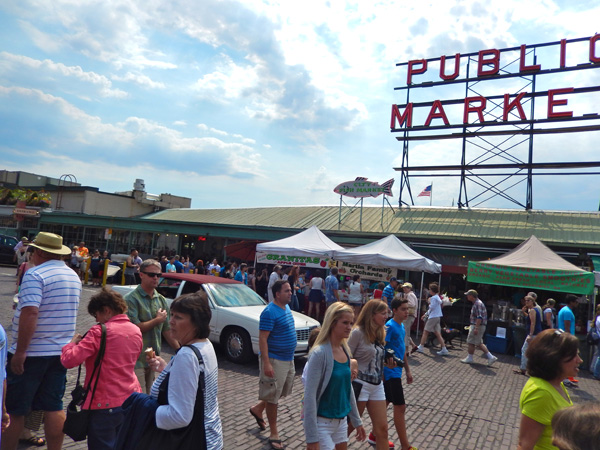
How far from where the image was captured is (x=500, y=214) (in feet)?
64.3

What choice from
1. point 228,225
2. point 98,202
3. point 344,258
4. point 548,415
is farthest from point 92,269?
point 548,415

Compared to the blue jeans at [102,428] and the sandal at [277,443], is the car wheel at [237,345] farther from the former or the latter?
the blue jeans at [102,428]

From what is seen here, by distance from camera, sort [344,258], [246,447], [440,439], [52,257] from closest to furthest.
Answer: [52,257]
[246,447]
[440,439]
[344,258]

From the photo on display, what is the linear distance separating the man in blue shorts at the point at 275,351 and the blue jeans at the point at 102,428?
5.73 feet

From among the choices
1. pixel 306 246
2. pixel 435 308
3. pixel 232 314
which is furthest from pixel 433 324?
pixel 232 314

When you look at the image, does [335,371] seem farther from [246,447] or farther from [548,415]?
[246,447]

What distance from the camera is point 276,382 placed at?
15.4 ft

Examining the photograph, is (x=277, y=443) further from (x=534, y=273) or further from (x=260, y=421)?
(x=534, y=273)

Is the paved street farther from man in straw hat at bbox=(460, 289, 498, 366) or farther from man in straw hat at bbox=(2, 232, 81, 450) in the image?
man in straw hat at bbox=(2, 232, 81, 450)

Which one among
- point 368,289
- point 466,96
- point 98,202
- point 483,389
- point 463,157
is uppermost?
point 466,96

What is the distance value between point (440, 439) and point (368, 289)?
416 inches

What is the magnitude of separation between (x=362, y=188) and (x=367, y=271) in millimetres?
6017

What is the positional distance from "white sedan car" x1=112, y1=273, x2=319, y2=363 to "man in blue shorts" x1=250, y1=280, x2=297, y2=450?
3276mm

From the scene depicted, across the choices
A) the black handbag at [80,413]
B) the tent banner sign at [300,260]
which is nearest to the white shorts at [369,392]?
the black handbag at [80,413]
